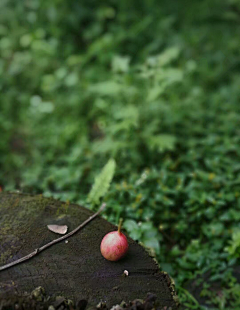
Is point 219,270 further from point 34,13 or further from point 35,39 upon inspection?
point 34,13

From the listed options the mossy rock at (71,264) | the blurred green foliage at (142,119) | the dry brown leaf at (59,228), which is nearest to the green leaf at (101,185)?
the blurred green foliage at (142,119)

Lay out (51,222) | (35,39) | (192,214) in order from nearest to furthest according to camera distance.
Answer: (51,222) < (192,214) < (35,39)

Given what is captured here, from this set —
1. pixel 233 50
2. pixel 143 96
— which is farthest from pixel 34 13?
pixel 233 50

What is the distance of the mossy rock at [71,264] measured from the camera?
1666 mm

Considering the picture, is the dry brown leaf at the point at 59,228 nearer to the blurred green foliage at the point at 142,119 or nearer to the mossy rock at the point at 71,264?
the mossy rock at the point at 71,264

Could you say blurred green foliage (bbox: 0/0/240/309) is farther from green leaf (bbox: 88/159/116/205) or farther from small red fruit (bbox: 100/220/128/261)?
small red fruit (bbox: 100/220/128/261)

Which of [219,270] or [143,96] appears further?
[143,96]

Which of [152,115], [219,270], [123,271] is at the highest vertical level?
[123,271]

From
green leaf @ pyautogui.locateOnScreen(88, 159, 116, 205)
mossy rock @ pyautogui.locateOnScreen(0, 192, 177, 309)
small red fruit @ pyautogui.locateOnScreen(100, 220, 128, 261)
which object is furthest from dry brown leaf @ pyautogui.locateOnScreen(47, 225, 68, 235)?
green leaf @ pyautogui.locateOnScreen(88, 159, 116, 205)

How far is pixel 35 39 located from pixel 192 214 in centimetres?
361

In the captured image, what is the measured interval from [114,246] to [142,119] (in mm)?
2424

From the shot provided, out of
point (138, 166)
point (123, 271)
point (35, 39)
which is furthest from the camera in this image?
point (35, 39)

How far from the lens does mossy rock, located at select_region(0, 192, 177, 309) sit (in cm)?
167

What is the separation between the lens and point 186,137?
4.11m
